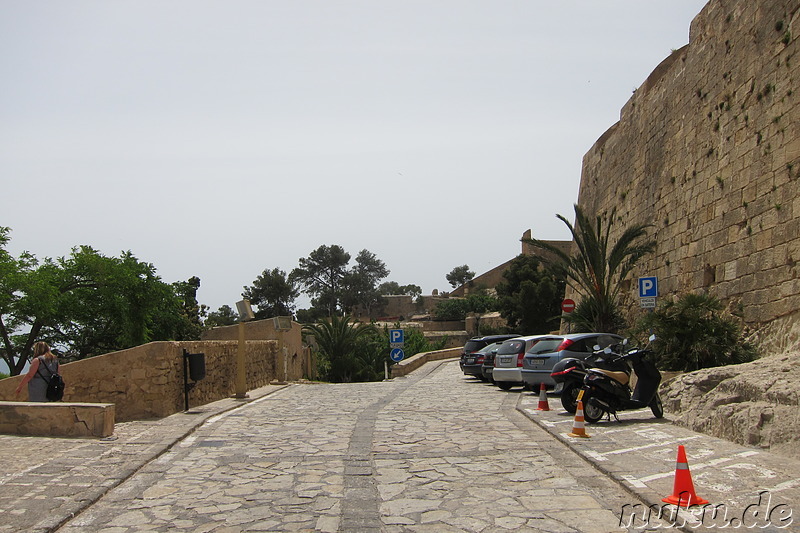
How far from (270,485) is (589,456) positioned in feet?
11.2

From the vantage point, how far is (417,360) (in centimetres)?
3325

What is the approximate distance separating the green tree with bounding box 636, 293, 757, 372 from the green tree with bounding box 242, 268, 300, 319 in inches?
2835

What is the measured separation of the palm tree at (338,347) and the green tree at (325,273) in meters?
62.8

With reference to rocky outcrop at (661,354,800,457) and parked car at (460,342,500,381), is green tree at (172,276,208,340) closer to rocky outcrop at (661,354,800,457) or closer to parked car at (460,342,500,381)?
parked car at (460,342,500,381)

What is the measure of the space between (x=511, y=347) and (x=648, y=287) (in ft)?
12.7

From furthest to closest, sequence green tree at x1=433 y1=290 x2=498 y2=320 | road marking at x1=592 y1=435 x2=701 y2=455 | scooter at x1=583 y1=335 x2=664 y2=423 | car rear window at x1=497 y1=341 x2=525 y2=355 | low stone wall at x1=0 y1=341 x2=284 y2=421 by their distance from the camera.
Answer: green tree at x1=433 y1=290 x2=498 y2=320
car rear window at x1=497 y1=341 x2=525 y2=355
low stone wall at x1=0 y1=341 x2=284 y2=421
scooter at x1=583 y1=335 x2=664 y2=423
road marking at x1=592 y1=435 x2=701 y2=455

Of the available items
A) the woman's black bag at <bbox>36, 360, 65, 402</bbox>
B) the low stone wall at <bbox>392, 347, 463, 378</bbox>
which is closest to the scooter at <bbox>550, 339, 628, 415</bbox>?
the woman's black bag at <bbox>36, 360, 65, 402</bbox>

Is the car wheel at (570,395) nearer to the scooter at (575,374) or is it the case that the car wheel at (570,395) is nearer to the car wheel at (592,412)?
the scooter at (575,374)

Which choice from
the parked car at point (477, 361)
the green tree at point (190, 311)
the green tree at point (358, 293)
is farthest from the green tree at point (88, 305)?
the green tree at point (358, 293)

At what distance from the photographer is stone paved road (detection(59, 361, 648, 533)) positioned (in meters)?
5.61

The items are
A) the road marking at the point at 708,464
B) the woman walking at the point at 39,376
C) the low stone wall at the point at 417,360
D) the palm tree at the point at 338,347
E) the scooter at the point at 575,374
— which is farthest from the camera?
the palm tree at the point at 338,347

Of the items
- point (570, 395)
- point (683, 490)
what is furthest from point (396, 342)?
point (683, 490)

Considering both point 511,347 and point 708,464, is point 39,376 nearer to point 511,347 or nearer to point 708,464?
point 708,464

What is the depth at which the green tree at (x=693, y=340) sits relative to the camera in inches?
484
